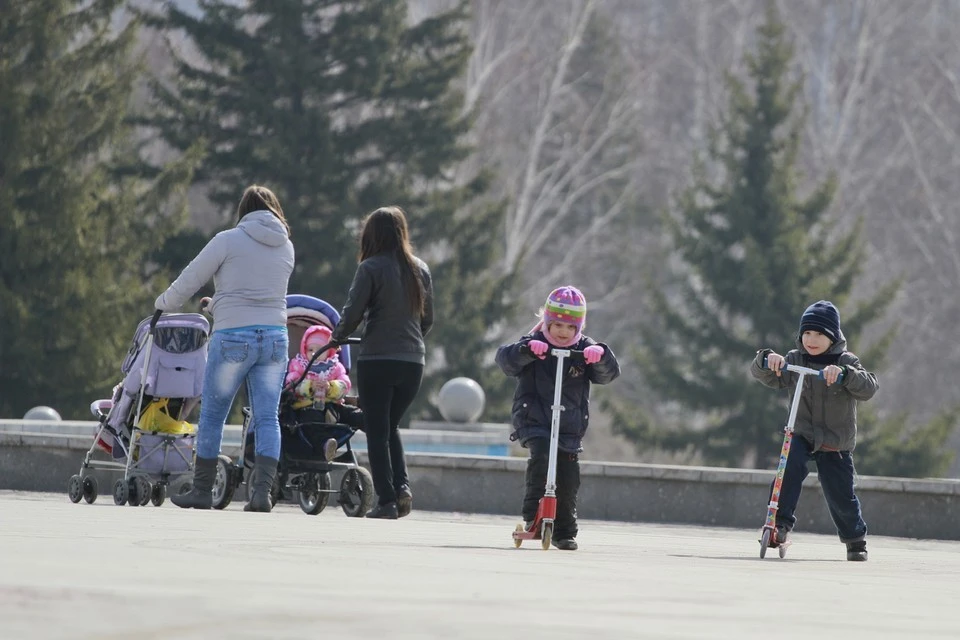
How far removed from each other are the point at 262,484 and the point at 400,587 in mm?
5651

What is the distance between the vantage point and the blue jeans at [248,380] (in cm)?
1176

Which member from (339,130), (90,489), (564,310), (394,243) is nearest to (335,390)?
(394,243)

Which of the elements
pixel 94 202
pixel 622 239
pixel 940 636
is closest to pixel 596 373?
pixel 940 636

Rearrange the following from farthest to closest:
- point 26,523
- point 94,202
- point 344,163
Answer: point 344,163
point 94,202
point 26,523

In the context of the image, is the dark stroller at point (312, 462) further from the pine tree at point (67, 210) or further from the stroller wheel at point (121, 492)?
the pine tree at point (67, 210)

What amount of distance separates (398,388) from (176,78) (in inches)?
946

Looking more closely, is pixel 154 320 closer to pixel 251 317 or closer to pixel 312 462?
pixel 251 317

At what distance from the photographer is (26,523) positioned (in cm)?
888

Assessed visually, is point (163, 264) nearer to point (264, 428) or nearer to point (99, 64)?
point (99, 64)

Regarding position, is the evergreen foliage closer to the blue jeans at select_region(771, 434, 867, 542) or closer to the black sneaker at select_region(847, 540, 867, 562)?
the blue jeans at select_region(771, 434, 867, 542)

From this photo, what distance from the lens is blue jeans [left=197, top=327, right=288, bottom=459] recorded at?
11.8 m

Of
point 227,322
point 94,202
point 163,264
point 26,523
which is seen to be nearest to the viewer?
point 26,523

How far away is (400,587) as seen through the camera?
252 inches

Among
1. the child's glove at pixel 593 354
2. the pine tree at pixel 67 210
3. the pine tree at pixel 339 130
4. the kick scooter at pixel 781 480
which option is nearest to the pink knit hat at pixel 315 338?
the child's glove at pixel 593 354
